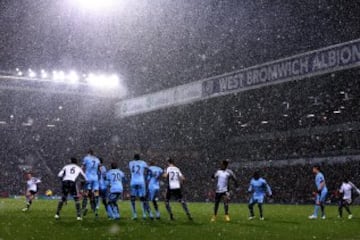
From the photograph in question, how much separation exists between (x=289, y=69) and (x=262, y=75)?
2.53 m

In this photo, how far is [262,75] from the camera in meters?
33.8

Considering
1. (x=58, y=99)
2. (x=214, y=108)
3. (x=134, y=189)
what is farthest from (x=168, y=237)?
(x=58, y=99)

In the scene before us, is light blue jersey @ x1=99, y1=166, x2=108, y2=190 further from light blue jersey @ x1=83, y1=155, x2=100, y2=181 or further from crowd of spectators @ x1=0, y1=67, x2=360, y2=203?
crowd of spectators @ x1=0, y1=67, x2=360, y2=203

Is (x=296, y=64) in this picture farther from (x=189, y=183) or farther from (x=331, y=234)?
(x=189, y=183)

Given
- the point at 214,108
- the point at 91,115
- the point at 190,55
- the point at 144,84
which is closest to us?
the point at 190,55

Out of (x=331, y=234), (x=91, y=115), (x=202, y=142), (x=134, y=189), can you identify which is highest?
(x=91, y=115)

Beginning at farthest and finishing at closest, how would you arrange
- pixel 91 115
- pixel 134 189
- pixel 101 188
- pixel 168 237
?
1. pixel 91 115
2. pixel 101 188
3. pixel 134 189
4. pixel 168 237

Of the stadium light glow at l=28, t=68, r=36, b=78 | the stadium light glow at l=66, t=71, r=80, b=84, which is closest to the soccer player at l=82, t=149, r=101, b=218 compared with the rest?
the stadium light glow at l=28, t=68, r=36, b=78

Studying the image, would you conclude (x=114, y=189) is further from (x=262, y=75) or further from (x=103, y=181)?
(x=262, y=75)

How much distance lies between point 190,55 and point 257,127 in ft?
47.9

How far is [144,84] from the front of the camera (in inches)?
1912

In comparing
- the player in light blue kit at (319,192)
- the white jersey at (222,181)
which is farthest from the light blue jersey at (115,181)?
the player in light blue kit at (319,192)

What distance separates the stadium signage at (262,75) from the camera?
27.9 metres

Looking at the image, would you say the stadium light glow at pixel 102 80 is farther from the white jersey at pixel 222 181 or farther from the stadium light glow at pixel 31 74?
the white jersey at pixel 222 181
